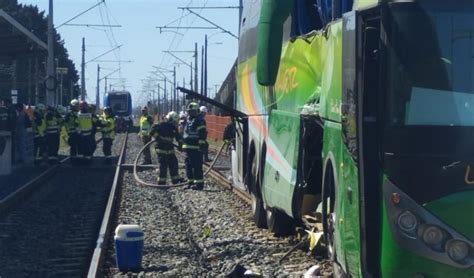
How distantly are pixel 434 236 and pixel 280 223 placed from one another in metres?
7.06

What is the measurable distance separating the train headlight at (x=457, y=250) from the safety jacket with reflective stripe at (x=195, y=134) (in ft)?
49.2

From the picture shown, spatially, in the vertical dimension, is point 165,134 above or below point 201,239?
above

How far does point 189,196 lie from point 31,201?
3274mm

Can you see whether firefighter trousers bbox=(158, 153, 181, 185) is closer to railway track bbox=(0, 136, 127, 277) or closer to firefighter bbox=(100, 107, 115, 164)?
railway track bbox=(0, 136, 127, 277)

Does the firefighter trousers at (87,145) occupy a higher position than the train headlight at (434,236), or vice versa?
the train headlight at (434,236)

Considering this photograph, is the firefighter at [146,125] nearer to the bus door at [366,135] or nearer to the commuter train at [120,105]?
the bus door at [366,135]

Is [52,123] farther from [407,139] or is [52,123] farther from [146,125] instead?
[407,139]

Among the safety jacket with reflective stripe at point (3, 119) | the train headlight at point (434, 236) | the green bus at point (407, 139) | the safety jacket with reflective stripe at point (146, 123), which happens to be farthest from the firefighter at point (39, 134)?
the train headlight at point (434, 236)

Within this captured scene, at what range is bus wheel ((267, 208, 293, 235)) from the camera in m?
13.8

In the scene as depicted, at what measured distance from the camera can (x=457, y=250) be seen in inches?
270

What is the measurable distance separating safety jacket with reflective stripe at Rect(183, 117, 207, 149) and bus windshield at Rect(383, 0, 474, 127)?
14731 millimetres

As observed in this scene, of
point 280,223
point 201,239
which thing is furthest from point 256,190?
point 201,239

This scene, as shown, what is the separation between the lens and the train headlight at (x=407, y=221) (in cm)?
693

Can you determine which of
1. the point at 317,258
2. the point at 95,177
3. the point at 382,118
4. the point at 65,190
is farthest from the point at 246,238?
the point at 95,177
